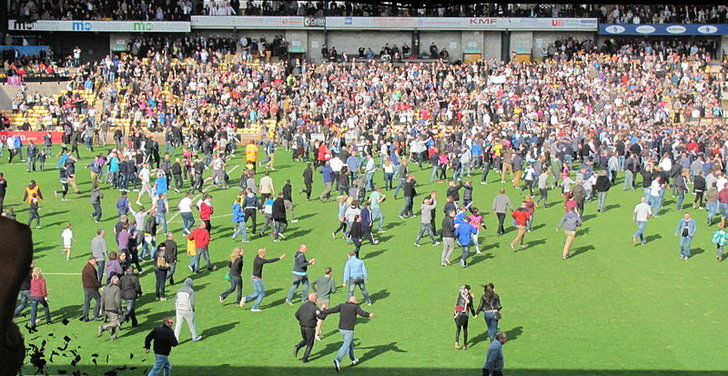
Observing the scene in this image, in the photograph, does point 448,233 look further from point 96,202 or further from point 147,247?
point 96,202

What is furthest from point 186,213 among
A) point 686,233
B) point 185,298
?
point 686,233

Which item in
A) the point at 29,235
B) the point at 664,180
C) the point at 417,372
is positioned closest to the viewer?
the point at 29,235

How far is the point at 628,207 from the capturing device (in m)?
32.7

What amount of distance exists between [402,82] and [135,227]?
3150 cm

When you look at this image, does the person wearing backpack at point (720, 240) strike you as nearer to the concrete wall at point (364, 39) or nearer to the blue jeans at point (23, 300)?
Result: the blue jeans at point (23, 300)

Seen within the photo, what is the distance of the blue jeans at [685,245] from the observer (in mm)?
25922

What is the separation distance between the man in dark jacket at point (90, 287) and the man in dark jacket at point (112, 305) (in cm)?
85

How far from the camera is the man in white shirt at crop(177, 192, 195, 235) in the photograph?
28.1 m

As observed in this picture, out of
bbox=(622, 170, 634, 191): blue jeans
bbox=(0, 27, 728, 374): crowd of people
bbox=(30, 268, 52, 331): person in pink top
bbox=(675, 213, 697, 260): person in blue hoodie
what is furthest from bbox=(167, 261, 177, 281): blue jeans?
bbox=(622, 170, 634, 191): blue jeans

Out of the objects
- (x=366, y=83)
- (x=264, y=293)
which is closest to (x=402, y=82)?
(x=366, y=83)

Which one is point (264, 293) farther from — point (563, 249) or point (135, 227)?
point (563, 249)

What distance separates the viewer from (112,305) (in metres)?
19.7

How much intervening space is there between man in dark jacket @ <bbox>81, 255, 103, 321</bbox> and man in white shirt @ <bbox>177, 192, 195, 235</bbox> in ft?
23.1

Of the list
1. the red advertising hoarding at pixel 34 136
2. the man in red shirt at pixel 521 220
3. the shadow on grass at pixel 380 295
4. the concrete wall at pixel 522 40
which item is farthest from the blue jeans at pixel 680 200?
the concrete wall at pixel 522 40
